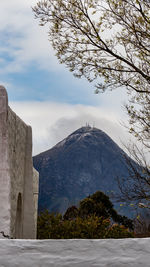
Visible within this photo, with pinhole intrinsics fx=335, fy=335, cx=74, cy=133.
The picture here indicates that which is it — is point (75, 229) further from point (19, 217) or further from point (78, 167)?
point (78, 167)

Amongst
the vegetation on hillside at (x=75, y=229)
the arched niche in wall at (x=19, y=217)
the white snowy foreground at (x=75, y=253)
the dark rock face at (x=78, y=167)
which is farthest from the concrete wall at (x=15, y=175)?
the dark rock face at (x=78, y=167)

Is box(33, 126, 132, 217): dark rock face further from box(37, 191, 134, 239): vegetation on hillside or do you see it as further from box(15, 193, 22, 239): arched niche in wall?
box(15, 193, 22, 239): arched niche in wall

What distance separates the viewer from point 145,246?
218 cm

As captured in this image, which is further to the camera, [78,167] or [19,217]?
[78,167]

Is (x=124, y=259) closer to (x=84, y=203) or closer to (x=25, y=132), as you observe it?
(x=25, y=132)

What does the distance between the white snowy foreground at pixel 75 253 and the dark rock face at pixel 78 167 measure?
69.5 metres

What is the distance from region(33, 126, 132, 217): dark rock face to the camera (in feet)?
Result: 249

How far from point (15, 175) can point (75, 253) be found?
18.2 ft

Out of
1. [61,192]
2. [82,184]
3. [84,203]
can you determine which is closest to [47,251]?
[84,203]

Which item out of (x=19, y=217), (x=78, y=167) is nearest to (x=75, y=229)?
(x=19, y=217)

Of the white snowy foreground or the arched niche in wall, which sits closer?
the white snowy foreground

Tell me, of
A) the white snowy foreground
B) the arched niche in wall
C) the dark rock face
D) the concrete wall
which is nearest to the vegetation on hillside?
the concrete wall

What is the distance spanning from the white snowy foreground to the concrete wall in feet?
13.4

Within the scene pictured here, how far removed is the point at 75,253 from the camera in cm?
213
